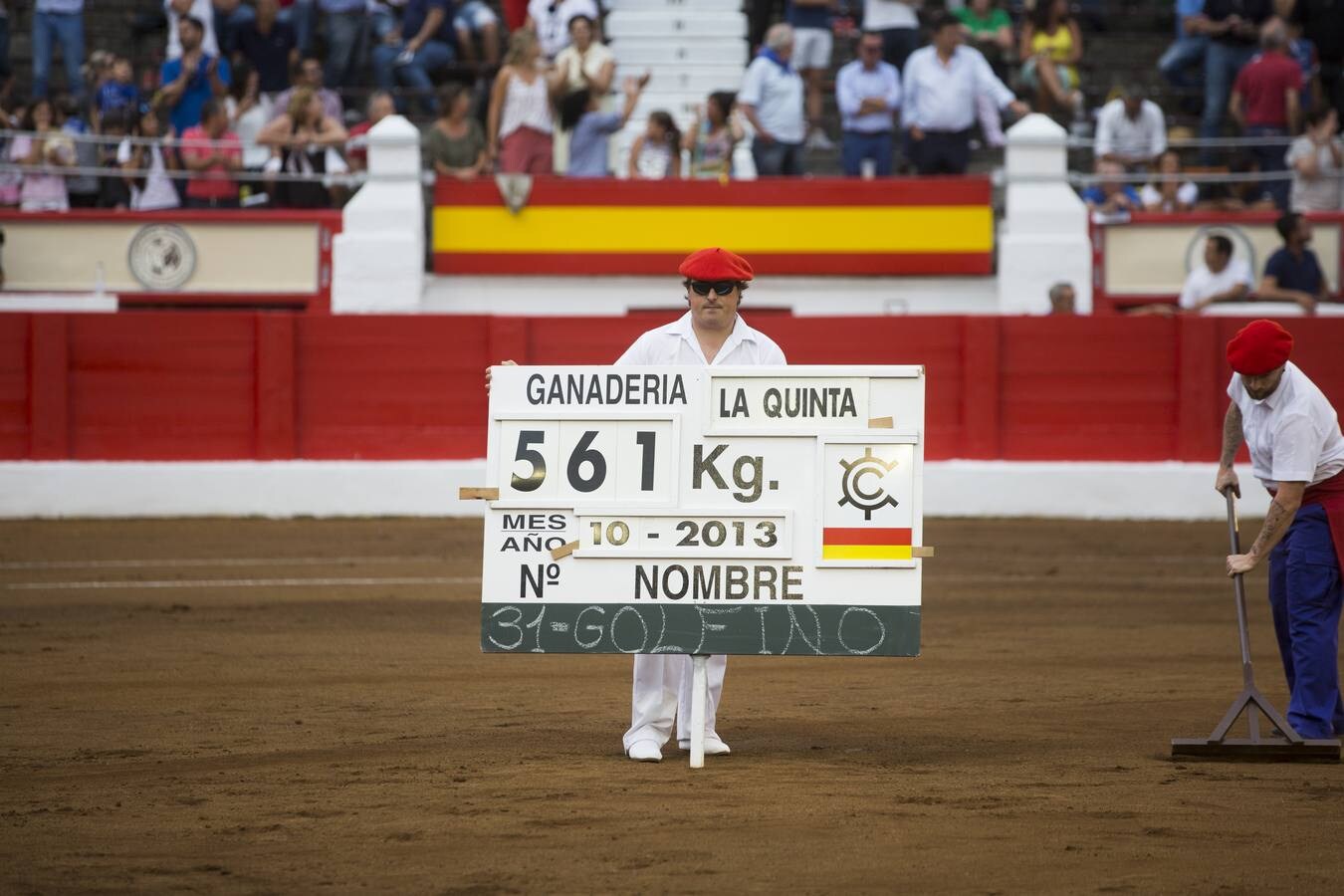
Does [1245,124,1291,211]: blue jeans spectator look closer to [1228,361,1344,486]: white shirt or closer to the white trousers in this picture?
[1228,361,1344,486]: white shirt

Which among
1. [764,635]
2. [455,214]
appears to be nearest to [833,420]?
[764,635]

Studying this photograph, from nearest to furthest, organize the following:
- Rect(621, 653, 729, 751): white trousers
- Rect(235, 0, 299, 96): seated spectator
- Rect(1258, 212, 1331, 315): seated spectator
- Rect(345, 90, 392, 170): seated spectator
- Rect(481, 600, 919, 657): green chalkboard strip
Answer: Rect(481, 600, 919, 657): green chalkboard strip
Rect(621, 653, 729, 751): white trousers
Rect(1258, 212, 1331, 315): seated spectator
Rect(345, 90, 392, 170): seated spectator
Rect(235, 0, 299, 96): seated spectator

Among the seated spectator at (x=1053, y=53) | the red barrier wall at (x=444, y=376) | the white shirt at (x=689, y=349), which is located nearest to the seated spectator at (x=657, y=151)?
the red barrier wall at (x=444, y=376)

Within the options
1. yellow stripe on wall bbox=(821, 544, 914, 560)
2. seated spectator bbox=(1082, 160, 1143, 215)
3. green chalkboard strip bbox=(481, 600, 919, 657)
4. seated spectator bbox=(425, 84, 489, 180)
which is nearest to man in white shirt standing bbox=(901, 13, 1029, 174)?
seated spectator bbox=(1082, 160, 1143, 215)

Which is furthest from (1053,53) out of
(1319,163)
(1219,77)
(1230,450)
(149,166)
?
(1230,450)

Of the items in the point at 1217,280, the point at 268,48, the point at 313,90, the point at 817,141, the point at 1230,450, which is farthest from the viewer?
the point at 817,141

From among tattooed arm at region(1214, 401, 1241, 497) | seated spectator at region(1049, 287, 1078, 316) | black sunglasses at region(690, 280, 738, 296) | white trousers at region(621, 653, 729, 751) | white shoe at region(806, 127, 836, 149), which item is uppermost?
white shoe at region(806, 127, 836, 149)

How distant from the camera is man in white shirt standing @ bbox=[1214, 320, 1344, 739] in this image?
7.50 metres

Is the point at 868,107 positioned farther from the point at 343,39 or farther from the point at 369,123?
the point at 343,39

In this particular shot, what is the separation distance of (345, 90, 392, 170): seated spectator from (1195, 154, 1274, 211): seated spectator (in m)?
7.39

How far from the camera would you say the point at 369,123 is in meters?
19.5

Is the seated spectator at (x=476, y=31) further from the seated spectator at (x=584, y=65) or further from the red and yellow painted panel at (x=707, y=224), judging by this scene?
the red and yellow painted panel at (x=707, y=224)

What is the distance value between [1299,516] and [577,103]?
1215 cm

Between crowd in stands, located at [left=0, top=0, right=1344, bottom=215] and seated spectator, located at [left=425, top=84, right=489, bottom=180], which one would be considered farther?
seated spectator, located at [left=425, top=84, right=489, bottom=180]
